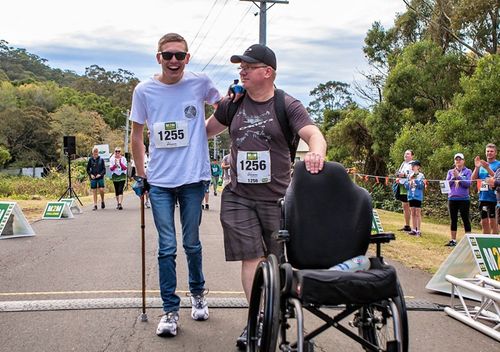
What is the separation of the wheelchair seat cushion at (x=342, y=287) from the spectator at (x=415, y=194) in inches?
367

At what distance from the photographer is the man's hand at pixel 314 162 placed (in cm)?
345

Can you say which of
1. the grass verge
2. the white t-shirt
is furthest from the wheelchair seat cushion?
the grass verge

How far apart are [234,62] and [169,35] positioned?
81 cm

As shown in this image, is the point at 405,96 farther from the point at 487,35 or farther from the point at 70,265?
the point at 70,265

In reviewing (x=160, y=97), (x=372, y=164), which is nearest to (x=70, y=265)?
(x=160, y=97)

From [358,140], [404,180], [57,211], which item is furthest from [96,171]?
[358,140]

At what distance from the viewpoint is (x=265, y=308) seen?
304 cm

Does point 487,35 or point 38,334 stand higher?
point 487,35

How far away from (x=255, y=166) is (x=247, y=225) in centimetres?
43

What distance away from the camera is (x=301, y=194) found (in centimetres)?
348

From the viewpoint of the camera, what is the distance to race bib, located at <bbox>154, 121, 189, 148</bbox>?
177 inches

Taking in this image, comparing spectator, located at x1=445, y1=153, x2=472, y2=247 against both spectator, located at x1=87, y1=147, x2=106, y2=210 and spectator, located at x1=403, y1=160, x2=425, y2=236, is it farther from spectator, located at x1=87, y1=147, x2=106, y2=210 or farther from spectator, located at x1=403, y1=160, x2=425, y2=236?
spectator, located at x1=87, y1=147, x2=106, y2=210

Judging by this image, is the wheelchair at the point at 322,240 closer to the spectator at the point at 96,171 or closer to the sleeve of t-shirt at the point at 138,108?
the sleeve of t-shirt at the point at 138,108

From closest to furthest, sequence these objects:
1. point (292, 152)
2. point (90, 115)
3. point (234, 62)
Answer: point (234, 62) < point (292, 152) < point (90, 115)
